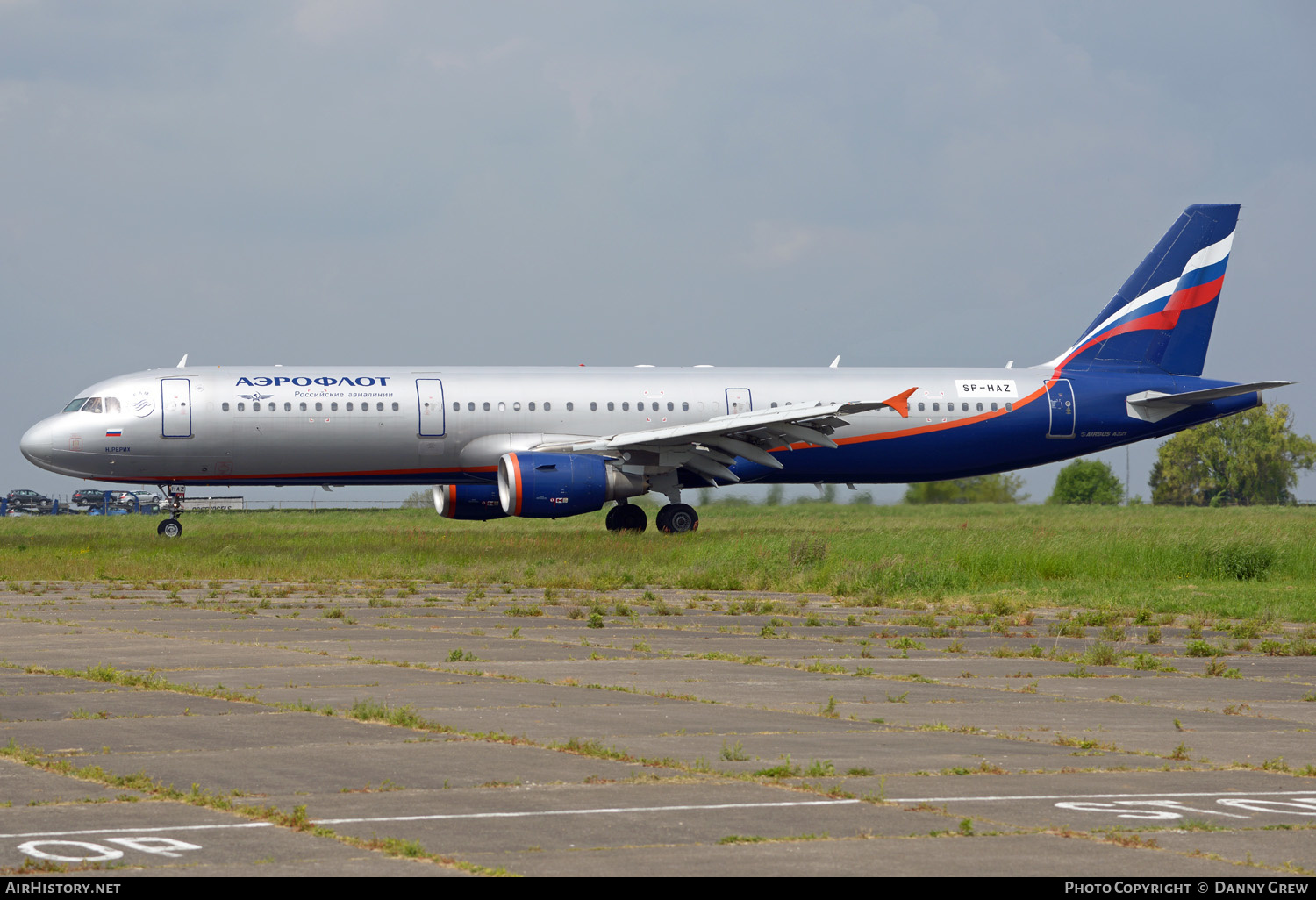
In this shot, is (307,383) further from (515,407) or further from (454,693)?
(454,693)

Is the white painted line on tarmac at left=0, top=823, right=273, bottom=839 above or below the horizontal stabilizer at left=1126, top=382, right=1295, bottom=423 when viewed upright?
below

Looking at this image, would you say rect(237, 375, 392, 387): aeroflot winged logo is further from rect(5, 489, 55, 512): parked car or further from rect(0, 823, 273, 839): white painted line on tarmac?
rect(5, 489, 55, 512): parked car

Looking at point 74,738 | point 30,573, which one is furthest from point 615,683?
point 30,573

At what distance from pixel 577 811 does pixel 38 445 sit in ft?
95.2

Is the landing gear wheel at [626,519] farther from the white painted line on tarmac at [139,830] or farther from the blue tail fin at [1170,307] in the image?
the white painted line on tarmac at [139,830]

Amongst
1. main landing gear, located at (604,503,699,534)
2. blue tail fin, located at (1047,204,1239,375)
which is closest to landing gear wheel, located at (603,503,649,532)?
main landing gear, located at (604,503,699,534)

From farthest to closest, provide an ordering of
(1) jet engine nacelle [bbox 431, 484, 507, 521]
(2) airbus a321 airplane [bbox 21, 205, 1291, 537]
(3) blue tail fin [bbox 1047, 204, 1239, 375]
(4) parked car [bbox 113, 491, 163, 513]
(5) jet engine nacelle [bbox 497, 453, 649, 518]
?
(4) parked car [bbox 113, 491, 163, 513] → (3) blue tail fin [bbox 1047, 204, 1239, 375] → (1) jet engine nacelle [bbox 431, 484, 507, 521] → (2) airbus a321 airplane [bbox 21, 205, 1291, 537] → (5) jet engine nacelle [bbox 497, 453, 649, 518]

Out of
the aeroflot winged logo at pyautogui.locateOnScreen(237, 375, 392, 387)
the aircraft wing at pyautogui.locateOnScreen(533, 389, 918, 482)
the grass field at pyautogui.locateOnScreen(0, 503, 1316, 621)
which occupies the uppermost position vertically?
the aeroflot winged logo at pyautogui.locateOnScreen(237, 375, 392, 387)

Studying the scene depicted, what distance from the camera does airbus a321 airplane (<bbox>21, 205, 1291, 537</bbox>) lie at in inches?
1284

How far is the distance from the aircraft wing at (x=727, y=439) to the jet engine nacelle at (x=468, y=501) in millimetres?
2139

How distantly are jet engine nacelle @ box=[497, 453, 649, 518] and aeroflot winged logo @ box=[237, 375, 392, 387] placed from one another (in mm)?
3952

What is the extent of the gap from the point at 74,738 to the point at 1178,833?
652 cm

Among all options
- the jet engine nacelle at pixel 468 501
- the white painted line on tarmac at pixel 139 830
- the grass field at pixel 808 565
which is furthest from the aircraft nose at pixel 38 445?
the white painted line on tarmac at pixel 139 830
